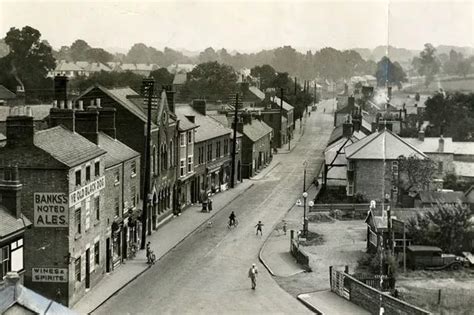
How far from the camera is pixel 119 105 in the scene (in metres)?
50.6

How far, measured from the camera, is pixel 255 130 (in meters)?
89.3

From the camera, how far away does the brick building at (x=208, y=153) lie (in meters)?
67.6

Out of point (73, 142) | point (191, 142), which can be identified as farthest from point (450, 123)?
point (73, 142)

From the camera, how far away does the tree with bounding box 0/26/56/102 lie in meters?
111

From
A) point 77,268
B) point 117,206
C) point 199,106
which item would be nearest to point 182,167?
point 199,106

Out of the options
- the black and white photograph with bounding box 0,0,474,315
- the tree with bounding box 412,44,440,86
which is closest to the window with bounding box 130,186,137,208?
the black and white photograph with bounding box 0,0,474,315

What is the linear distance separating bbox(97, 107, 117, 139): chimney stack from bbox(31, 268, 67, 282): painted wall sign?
15449mm

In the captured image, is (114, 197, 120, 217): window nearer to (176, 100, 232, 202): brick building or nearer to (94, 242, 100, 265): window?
(94, 242, 100, 265): window

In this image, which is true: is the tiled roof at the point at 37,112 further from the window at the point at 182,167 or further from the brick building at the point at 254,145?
the brick building at the point at 254,145

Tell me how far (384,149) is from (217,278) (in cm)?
2906

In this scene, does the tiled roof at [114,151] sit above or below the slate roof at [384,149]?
above

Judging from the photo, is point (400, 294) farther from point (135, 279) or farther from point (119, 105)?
point (119, 105)

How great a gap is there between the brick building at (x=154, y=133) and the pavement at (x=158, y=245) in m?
1.39

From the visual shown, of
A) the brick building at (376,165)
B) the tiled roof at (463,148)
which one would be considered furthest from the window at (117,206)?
the tiled roof at (463,148)
